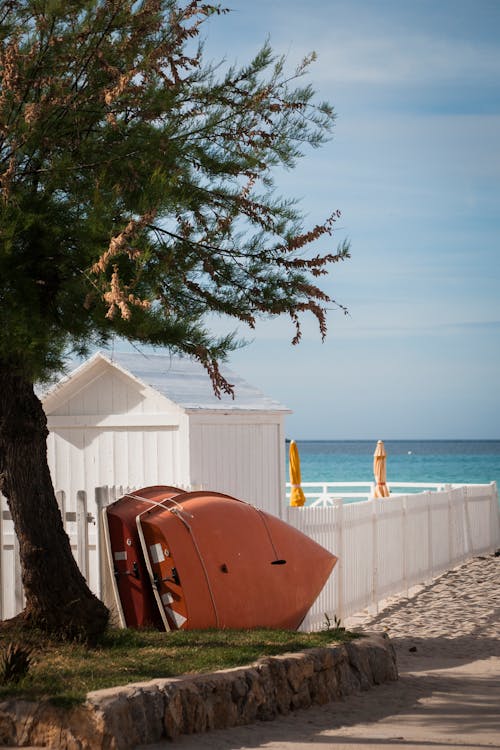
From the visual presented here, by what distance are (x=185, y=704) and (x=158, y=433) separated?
6.98 m

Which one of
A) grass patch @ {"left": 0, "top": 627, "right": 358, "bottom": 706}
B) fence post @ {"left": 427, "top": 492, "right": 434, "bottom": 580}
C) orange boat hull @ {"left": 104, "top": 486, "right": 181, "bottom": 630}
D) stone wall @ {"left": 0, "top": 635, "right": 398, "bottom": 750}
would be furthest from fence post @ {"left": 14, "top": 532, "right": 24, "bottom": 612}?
fence post @ {"left": 427, "top": 492, "right": 434, "bottom": 580}

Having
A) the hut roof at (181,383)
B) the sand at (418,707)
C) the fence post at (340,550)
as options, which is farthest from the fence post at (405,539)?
the fence post at (340,550)

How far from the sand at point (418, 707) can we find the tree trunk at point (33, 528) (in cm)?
205

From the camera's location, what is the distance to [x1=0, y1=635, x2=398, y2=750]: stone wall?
20.3 ft

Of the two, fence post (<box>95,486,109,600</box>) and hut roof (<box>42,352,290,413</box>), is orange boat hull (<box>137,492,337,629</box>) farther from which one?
hut roof (<box>42,352,290,413</box>)

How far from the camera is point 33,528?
8.37 meters

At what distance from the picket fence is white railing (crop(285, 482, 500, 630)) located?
11 mm

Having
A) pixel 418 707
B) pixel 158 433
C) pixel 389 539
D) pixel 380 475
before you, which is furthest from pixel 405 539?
pixel 418 707

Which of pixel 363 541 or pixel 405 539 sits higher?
pixel 363 541

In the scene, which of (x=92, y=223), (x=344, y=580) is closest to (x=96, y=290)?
(x=92, y=223)

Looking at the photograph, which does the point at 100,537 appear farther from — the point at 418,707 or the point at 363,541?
the point at 363,541

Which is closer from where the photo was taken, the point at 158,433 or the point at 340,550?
the point at 340,550

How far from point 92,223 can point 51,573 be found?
3.04 meters

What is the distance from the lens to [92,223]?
6.82m
